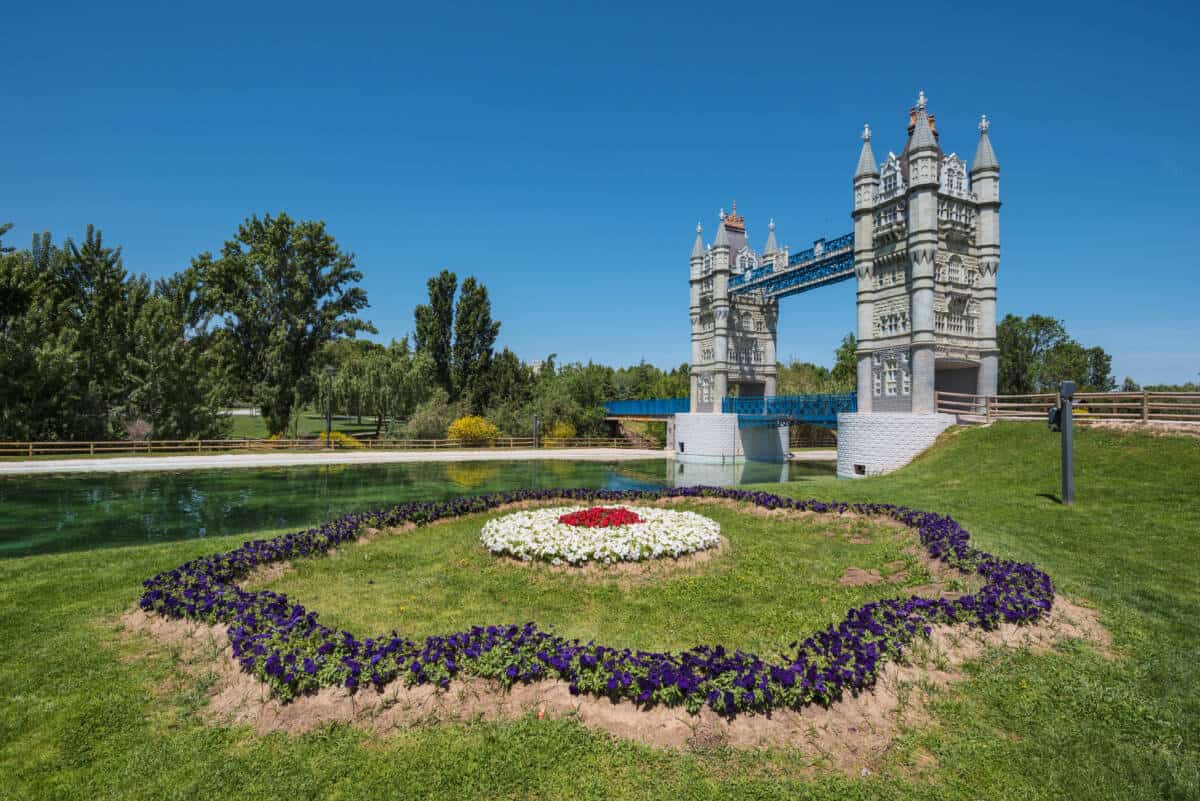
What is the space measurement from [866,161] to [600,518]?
2564 centimetres

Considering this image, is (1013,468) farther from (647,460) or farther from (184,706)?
(647,460)

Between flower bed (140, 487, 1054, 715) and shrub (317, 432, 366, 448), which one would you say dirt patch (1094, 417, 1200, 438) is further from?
shrub (317, 432, 366, 448)

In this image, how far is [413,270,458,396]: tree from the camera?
2055 inches

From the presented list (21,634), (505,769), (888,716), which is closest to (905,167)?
(888,716)

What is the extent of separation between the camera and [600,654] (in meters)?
5.68

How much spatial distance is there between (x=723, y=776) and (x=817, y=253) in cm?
3474

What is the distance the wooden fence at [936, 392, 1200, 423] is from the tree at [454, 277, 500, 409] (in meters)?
38.4

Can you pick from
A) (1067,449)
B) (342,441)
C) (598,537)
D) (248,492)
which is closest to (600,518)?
(598,537)

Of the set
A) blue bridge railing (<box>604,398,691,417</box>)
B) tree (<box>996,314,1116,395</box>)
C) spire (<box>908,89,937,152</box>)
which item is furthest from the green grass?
tree (<box>996,314,1116,395</box>)

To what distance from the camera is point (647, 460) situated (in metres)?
42.6

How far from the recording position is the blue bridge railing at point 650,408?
4822 centimetres

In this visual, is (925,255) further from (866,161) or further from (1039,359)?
(1039,359)

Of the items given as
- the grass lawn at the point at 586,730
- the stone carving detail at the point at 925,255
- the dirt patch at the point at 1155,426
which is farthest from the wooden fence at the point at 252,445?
the dirt patch at the point at 1155,426

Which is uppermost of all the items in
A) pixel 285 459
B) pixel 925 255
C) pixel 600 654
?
pixel 925 255
